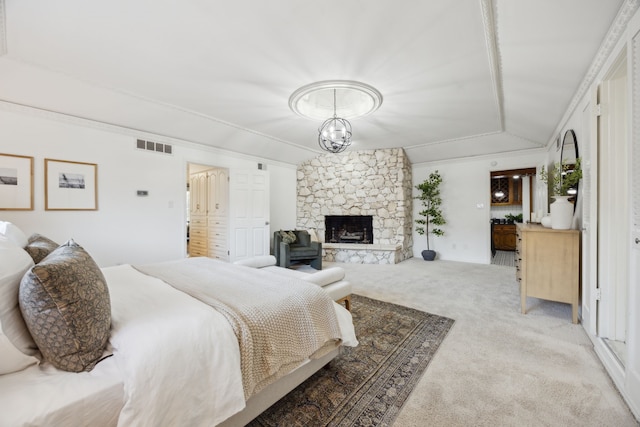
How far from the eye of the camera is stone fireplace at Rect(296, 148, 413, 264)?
610cm

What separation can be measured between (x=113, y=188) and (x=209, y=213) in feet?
6.95

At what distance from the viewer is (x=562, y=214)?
2.88m

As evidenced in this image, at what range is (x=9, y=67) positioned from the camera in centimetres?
275

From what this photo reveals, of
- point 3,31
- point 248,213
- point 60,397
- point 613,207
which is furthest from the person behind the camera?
point 248,213

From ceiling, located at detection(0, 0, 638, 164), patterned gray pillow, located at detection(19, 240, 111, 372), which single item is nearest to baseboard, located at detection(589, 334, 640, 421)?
ceiling, located at detection(0, 0, 638, 164)

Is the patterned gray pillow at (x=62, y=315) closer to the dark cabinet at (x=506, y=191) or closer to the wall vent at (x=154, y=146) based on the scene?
the wall vent at (x=154, y=146)

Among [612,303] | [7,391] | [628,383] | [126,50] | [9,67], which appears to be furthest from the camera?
[9,67]

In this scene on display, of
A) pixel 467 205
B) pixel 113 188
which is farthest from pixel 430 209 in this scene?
pixel 113 188

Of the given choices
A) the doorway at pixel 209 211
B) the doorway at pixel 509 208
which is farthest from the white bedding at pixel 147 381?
the doorway at pixel 509 208

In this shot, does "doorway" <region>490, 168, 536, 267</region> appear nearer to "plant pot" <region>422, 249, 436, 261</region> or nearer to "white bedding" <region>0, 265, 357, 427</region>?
"plant pot" <region>422, 249, 436, 261</region>

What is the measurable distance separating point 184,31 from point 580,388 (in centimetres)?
394

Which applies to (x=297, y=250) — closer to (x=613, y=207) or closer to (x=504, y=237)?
(x=613, y=207)

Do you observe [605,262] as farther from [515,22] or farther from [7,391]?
[7,391]

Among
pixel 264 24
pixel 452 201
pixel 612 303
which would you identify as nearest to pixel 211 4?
pixel 264 24
